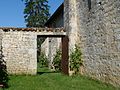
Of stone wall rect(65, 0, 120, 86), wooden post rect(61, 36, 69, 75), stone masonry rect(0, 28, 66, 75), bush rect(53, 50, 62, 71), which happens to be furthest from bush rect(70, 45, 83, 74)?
bush rect(53, 50, 62, 71)

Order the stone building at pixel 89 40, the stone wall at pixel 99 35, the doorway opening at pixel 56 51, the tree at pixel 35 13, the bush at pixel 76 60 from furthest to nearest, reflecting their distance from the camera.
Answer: the tree at pixel 35 13
the doorway opening at pixel 56 51
the bush at pixel 76 60
the stone building at pixel 89 40
the stone wall at pixel 99 35

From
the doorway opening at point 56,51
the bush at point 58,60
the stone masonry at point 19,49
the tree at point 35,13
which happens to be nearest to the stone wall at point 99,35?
the doorway opening at point 56,51

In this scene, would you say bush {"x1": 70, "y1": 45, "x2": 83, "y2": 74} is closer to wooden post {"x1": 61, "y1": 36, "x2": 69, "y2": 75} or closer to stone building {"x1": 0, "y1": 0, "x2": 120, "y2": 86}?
stone building {"x1": 0, "y1": 0, "x2": 120, "y2": 86}

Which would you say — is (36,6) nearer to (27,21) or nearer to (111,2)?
(27,21)

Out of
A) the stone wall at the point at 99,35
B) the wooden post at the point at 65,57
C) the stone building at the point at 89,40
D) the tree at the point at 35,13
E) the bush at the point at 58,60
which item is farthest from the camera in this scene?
the tree at the point at 35,13

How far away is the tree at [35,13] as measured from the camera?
42062mm

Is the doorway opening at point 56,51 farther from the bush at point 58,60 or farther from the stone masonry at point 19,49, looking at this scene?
the stone masonry at point 19,49

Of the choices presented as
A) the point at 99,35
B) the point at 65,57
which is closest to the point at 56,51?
the point at 65,57

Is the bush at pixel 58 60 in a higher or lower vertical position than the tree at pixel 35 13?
lower

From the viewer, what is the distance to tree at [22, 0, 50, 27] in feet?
138

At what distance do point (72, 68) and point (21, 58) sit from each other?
3179 mm

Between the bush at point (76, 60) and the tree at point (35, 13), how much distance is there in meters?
26.7

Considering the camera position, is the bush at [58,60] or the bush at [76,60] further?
the bush at [58,60]

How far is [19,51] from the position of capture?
17.0 metres
